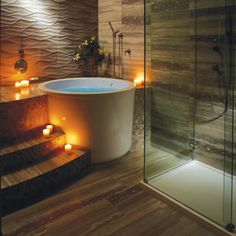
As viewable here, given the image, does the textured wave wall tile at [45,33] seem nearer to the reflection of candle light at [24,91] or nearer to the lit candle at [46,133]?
the reflection of candle light at [24,91]

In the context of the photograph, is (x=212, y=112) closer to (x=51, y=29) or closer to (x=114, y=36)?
(x=114, y=36)

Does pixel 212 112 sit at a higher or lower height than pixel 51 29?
lower

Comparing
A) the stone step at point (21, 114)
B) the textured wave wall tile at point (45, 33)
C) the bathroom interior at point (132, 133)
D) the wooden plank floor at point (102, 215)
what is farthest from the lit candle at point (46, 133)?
the textured wave wall tile at point (45, 33)

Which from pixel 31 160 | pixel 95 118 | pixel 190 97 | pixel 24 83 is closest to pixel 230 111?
pixel 190 97

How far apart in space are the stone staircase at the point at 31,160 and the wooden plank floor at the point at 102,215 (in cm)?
10

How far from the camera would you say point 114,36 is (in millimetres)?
4027

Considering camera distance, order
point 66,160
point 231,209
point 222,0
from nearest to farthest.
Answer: point 231,209 → point 222,0 → point 66,160

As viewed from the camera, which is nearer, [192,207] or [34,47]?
[192,207]

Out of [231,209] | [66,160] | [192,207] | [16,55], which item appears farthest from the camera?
[16,55]

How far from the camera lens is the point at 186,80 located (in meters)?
2.92

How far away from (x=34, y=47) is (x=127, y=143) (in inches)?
70.7

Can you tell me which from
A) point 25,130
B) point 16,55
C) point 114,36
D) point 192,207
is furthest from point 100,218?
point 114,36

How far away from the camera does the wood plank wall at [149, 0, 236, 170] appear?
2660mm

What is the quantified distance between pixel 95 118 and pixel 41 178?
81 centimetres
